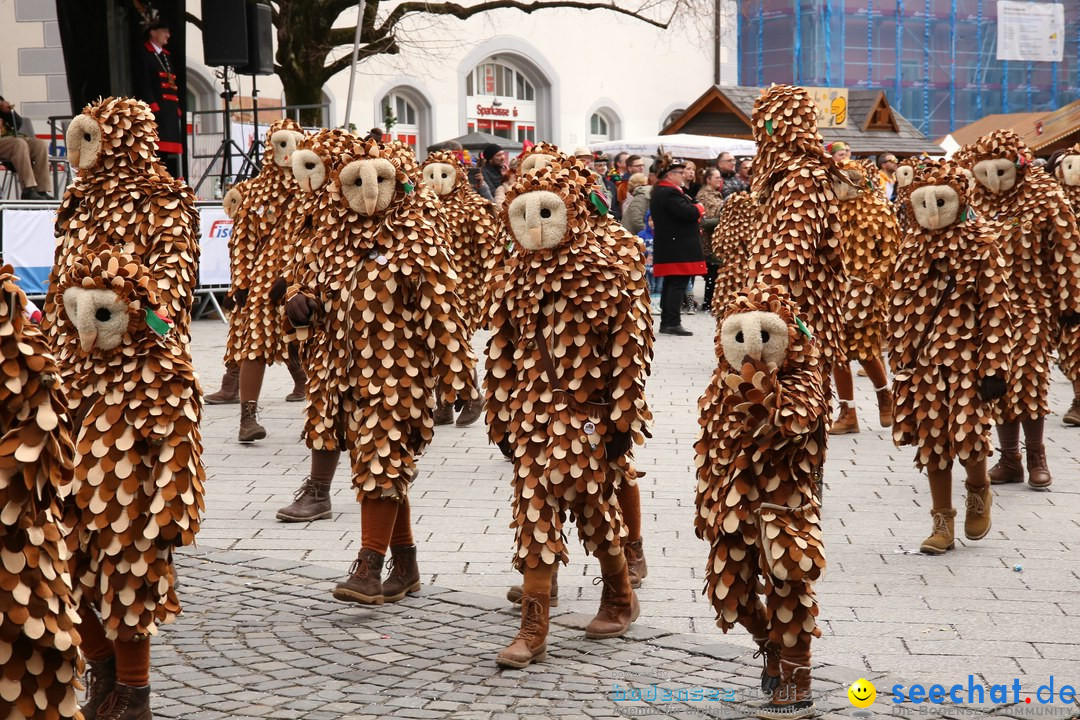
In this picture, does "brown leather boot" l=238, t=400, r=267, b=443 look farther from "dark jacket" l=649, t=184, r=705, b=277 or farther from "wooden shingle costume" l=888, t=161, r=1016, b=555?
"dark jacket" l=649, t=184, r=705, b=277

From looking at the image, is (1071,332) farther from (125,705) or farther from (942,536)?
(125,705)

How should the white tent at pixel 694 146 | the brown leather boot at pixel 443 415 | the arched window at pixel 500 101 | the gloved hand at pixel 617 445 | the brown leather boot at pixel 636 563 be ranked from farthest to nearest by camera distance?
1. the arched window at pixel 500 101
2. the white tent at pixel 694 146
3. the brown leather boot at pixel 443 415
4. the brown leather boot at pixel 636 563
5. the gloved hand at pixel 617 445

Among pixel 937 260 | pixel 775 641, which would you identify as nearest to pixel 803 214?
pixel 937 260

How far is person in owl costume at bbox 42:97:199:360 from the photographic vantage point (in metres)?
6.44

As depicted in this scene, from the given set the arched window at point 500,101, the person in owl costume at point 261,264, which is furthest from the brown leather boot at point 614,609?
the arched window at point 500,101

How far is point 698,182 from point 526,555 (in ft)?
50.2

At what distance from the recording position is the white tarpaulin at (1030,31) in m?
43.1

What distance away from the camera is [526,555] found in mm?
5086

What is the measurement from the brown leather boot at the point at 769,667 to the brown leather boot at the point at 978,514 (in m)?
2.61

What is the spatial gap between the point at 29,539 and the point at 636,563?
3504 mm

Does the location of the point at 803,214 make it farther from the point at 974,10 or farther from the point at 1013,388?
the point at 974,10

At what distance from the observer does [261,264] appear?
9.34 metres

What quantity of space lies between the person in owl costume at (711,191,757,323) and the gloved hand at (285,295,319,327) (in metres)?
5.13

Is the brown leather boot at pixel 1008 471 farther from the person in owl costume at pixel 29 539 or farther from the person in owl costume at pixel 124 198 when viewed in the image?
the person in owl costume at pixel 29 539
